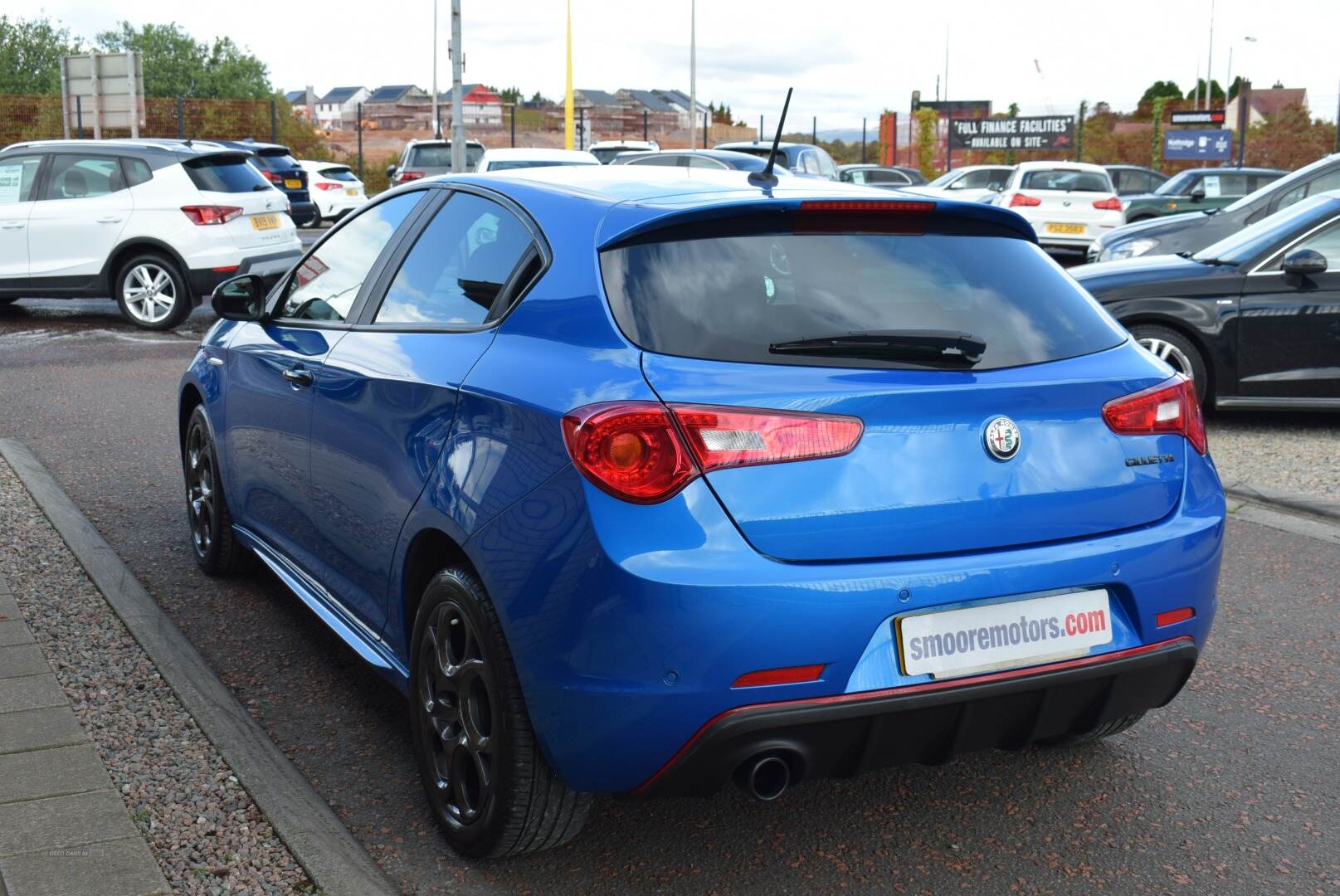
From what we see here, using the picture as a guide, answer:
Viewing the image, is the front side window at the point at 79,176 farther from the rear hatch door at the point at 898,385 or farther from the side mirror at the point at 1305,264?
the rear hatch door at the point at 898,385

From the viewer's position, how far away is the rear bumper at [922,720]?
272cm

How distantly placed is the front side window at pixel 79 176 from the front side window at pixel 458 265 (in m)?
11.5

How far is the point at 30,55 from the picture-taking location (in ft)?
258

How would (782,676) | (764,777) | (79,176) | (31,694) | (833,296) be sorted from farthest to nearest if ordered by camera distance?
(79,176), (31,694), (833,296), (764,777), (782,676)

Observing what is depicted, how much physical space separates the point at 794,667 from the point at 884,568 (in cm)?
27

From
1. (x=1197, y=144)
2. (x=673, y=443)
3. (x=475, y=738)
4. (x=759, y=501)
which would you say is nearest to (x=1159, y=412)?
(x=759, y=501)

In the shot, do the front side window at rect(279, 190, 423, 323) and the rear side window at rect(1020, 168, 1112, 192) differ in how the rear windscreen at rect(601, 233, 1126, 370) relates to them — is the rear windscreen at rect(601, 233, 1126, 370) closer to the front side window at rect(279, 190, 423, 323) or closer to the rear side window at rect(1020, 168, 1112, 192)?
the front side window at rect(279, 190, 423, 323)

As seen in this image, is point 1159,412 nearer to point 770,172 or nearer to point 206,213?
point 770,172

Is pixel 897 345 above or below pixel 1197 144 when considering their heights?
below

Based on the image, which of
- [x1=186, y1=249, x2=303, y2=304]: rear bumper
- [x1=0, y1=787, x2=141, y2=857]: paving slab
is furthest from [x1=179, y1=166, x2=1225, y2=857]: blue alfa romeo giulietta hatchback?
[x1=186, y1=249, x2=303, y2=304]: rear bumper

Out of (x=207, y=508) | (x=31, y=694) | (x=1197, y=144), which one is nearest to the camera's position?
(x=31, y=694)

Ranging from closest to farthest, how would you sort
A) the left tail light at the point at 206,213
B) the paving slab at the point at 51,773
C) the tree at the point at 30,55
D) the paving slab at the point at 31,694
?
the paving slab at the point at 51,773
the paving slab at the point at 31,694
the left tail light at the point at 206,213
the tree at the point at 30,55

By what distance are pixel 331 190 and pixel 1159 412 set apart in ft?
98.8

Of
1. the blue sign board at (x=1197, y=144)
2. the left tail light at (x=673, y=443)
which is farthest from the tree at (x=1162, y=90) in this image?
the left tail light at (x=673, y=443)
